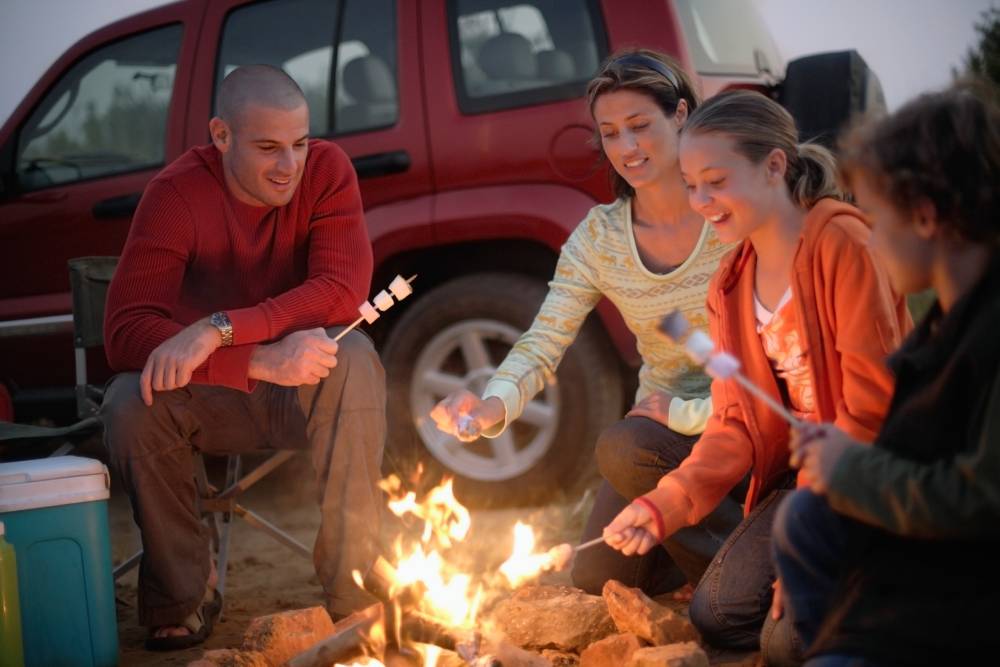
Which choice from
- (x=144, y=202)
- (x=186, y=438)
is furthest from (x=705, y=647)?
(x=144, y=202)

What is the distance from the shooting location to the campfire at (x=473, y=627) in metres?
2.87

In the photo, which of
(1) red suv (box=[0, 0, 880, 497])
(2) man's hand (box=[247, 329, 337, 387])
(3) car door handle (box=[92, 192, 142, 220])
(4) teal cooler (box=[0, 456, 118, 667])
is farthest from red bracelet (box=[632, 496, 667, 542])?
(3) car door handle (box=[92, 192, 142, 220])

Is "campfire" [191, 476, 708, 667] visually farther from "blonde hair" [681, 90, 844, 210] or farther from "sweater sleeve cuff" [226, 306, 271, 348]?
"blonde hair" [681, 90, 844, 210]

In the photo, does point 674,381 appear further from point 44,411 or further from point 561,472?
point 44,411

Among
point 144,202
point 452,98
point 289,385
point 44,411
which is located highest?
point 452,98

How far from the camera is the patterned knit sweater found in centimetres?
344

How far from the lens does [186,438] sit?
3510 millimetres

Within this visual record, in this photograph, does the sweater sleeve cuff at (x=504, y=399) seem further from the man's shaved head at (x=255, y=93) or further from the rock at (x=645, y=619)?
the man's shaved head at (x=255, y=93)

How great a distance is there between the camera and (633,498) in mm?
3574

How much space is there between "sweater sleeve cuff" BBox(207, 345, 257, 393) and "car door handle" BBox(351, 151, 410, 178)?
5.03 ft

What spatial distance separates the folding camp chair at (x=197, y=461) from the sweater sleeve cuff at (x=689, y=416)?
123 centimetres

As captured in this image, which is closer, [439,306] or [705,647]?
[705,647]

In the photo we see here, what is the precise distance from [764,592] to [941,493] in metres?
1.32

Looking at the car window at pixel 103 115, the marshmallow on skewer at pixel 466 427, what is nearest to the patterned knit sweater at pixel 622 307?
the marshmallow on skewer at pixel 466 427
